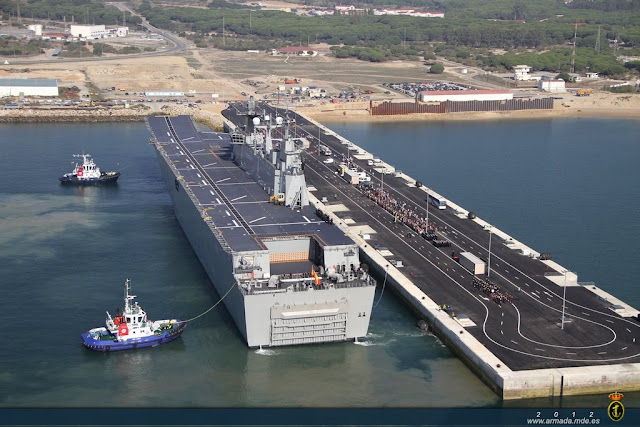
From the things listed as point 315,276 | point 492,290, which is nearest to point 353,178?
point 492,290

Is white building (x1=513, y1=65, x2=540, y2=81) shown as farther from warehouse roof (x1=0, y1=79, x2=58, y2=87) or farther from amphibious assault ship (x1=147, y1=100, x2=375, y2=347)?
amphibious assault ship (x1=147, y1=100, x2=375, y2=347)

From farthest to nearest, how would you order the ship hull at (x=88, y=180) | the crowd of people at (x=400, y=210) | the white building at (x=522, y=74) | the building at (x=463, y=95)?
1. the white building at (x=522, y=74)
2. the building at (x=463, y=95)
3. the ship hull at (x=88, y=180)
4. the crowd of people at (x=400, y=210)

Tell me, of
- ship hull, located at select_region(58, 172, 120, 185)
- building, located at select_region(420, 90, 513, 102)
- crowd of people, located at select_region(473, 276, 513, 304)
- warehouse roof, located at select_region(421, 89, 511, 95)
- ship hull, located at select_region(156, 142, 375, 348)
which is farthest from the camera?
warehouse roof, located at select_region(421, 89, 511, 95)

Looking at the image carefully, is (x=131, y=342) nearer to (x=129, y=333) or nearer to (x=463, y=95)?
(x=129, y=333)

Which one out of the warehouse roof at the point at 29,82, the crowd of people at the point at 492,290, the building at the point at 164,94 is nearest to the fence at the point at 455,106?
the building at the point at 164,94

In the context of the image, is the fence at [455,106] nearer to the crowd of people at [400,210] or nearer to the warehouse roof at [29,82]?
the warehouse roof at [29,82]

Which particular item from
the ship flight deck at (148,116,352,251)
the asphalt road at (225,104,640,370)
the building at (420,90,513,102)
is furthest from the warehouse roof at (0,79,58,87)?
the asphalt road at (225,104,640,370)
